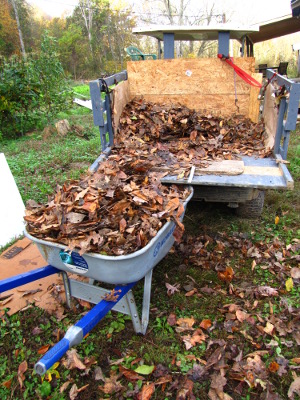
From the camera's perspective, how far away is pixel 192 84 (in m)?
4.56

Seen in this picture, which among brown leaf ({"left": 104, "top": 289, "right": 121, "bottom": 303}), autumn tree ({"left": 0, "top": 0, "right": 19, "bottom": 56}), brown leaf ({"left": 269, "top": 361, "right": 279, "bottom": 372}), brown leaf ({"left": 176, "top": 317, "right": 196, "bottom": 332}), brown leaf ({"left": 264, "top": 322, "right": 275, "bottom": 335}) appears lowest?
brown leaf ({"left": 269, "top": 361, "right": 279, "bottom": 372})

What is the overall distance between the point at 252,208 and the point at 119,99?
2.19 m

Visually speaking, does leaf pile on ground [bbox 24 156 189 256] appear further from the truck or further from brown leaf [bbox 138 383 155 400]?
brown leaf [bbox 138 383 155 400]

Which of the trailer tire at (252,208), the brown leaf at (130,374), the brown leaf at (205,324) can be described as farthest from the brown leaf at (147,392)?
the trailer tire at (252,208)

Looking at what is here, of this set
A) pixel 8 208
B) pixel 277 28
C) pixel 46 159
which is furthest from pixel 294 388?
pixel 277 28

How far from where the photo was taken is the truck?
10.3 feet

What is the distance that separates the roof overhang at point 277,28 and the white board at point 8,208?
857 cm

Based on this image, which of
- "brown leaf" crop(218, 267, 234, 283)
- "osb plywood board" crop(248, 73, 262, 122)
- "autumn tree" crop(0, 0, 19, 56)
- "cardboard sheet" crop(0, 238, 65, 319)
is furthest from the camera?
"autumn tree" crop(0, 0, 19, 56)

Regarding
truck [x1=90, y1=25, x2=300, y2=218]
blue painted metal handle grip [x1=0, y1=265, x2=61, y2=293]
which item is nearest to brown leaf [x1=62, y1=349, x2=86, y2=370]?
blue painted metal handle grip [x1=0, y1=265, x2=61, y2=293]

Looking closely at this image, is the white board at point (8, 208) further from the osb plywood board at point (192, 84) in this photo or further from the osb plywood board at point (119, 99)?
the osb plywood board at point (192, 84)

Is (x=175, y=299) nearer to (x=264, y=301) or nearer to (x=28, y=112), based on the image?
(x=264, y=301)

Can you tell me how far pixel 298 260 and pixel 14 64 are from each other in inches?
342

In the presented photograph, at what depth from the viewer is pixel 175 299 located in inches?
114

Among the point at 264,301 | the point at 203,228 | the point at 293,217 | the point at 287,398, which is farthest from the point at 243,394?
the point at 293,217
